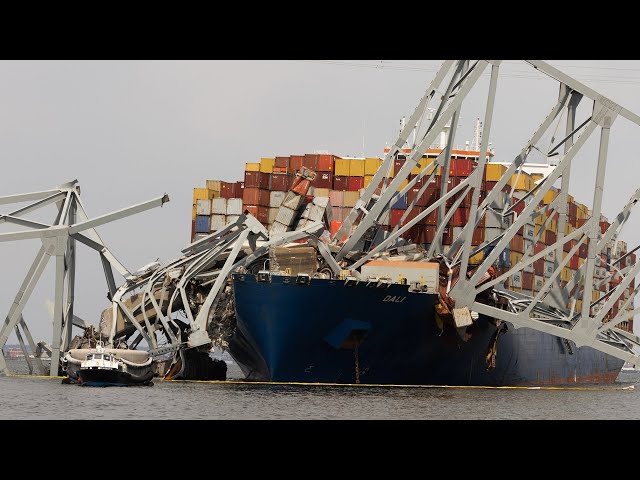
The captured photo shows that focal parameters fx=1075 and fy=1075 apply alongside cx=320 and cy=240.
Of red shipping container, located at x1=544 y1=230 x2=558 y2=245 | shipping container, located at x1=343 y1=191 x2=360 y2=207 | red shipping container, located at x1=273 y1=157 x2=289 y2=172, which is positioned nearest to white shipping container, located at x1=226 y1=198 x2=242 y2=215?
red shipping container, located at x1=273 y1=157 x2=289 y2=172

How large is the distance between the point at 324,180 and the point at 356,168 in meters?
2.03

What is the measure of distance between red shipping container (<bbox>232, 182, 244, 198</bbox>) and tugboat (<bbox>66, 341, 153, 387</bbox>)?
60.0 ft

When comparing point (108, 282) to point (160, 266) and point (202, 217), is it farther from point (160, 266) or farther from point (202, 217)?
point (202, 217)

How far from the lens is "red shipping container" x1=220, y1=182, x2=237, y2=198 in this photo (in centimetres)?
6456

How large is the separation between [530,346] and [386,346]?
661 inches

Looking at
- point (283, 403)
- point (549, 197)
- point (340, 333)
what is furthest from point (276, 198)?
point (283, 403)

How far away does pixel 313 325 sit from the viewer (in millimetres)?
44312

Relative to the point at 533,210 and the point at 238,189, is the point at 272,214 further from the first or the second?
the point at 533,210

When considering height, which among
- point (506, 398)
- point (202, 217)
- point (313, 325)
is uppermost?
point (202, 217)

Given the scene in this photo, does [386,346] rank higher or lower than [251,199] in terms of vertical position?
lower

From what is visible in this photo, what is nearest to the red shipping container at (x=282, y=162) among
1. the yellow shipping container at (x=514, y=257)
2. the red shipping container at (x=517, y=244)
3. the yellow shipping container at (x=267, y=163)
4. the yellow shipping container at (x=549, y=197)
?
the yellow shipping container at (x=267, y=163)
